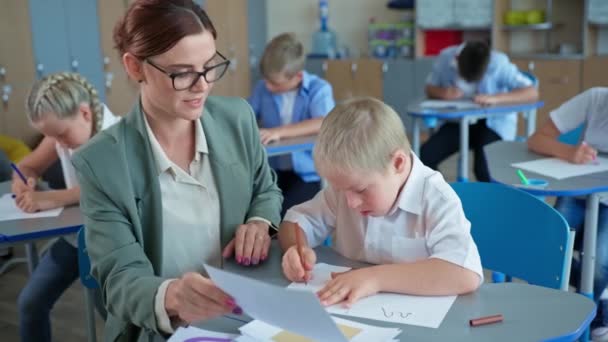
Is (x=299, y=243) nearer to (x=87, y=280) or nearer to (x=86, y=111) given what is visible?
(x=87, y=280)

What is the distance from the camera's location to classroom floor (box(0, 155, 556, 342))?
3045 mm

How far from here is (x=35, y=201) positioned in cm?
234

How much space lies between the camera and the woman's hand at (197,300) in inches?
45.8

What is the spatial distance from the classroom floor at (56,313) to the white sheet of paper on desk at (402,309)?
1.79m

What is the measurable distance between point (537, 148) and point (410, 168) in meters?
1.47

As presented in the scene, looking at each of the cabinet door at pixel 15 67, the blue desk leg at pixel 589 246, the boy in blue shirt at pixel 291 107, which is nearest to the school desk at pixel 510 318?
the blue desk leg at pixel 589 246

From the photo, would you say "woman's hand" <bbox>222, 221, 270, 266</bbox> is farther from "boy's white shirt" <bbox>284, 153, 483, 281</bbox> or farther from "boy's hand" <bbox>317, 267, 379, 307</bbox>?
"boy's hand" <bbox>317, 267, 379, 307</bbox>

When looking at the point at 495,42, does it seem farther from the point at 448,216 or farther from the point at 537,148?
the point at 448,216

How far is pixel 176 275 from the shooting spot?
1595 millimetres

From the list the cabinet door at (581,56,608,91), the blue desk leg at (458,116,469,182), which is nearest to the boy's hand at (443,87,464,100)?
the blue desk leg at (458,116,469,182)

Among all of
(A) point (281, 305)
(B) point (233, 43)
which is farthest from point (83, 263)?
(B) point (233, 43)

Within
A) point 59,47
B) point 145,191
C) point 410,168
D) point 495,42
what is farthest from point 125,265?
point 495,42

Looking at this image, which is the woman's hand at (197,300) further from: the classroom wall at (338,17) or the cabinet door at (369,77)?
the classroom wall at (338,17)

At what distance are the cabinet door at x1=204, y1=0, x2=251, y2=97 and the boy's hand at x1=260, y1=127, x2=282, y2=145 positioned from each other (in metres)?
3.56
